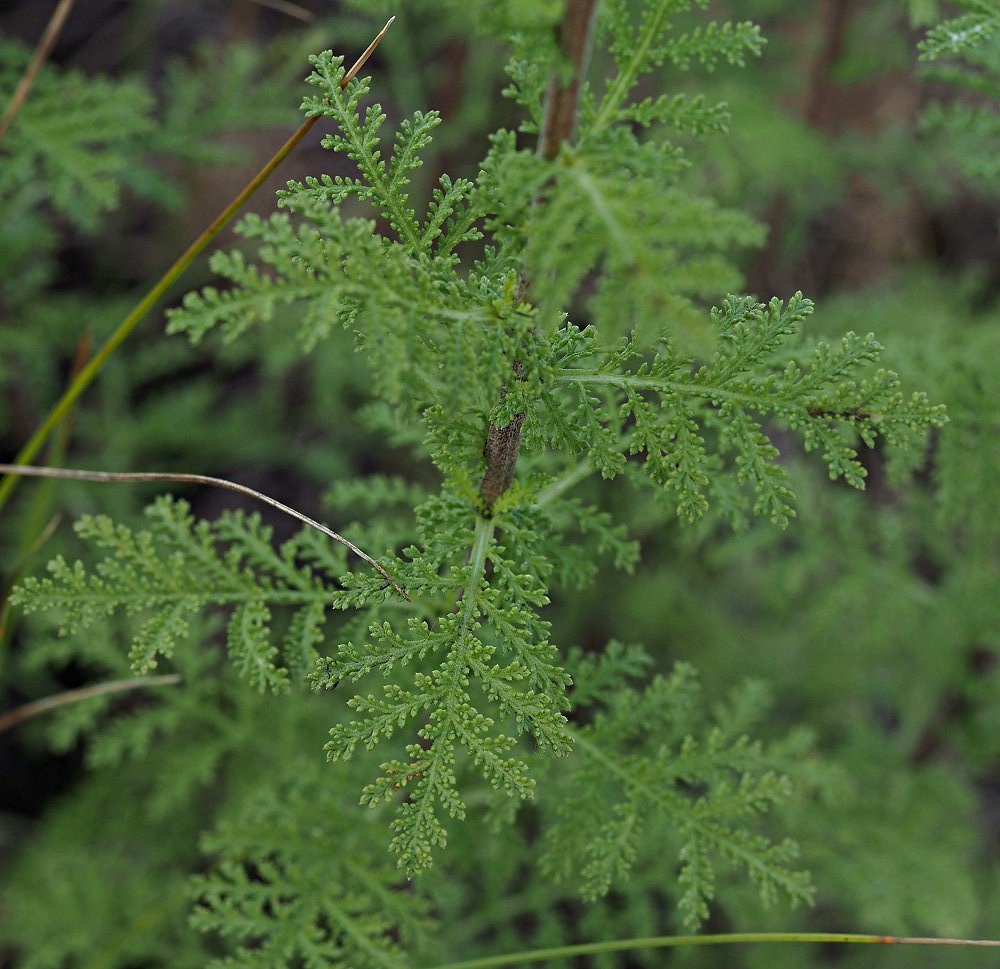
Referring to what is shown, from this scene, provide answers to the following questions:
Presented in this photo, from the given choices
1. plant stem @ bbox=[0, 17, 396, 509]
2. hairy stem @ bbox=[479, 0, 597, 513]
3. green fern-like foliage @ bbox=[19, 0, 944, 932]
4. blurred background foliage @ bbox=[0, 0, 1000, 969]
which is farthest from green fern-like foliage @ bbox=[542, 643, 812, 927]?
plant stem @ bbox=[0, 17, 396, 509]

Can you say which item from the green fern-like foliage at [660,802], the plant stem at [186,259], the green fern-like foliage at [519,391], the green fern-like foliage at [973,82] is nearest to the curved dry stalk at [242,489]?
the green fern-like foliage at [519,391]

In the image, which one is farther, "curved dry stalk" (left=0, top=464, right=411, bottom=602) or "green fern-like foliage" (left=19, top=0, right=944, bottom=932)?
"curved dry stalk" (left=0, top=464, right=411, bottom=602)

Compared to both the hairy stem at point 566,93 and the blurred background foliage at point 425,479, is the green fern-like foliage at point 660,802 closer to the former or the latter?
the blurred background foliage at point 425,479

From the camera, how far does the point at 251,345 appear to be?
141 inches

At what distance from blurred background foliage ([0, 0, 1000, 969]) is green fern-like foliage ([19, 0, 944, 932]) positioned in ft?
1.67

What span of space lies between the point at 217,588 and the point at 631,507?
6.83 feet

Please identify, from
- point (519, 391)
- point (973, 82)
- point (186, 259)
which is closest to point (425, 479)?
point (186, 259)

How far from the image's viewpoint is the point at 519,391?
1247 millimetres

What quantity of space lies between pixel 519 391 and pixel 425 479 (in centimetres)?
288

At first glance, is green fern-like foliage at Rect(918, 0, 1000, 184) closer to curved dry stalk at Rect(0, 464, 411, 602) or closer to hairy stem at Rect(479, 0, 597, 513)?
hairy stem at Rect(479, 0, 597, 513)

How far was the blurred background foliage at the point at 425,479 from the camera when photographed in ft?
7.70

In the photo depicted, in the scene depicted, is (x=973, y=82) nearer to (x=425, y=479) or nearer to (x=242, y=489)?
(x=242, y=489)

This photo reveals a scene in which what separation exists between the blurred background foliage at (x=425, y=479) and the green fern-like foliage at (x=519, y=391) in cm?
51

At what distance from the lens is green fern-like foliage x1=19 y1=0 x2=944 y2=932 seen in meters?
1.07
